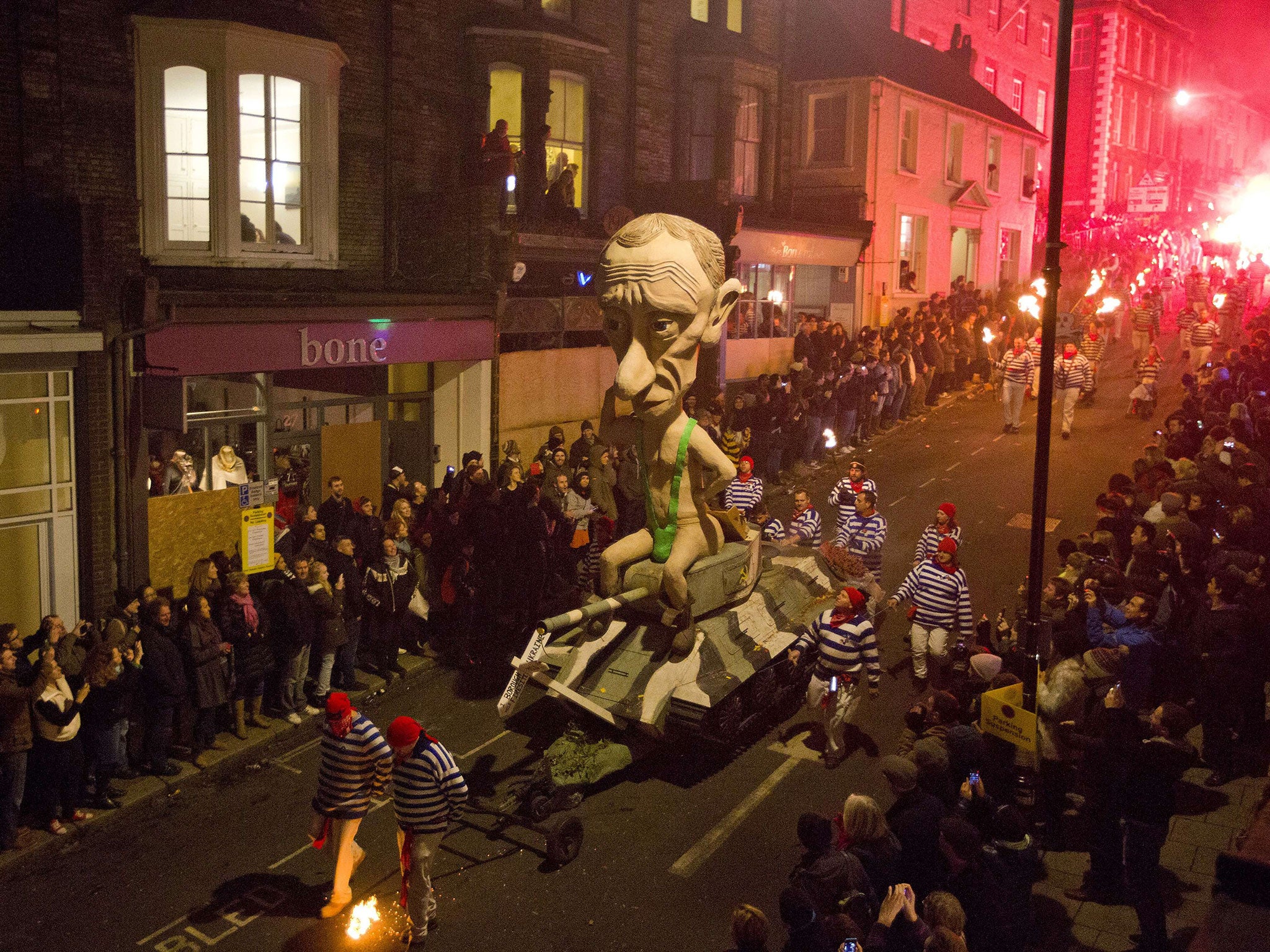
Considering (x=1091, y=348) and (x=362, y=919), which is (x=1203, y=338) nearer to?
(x=1091, y=348)

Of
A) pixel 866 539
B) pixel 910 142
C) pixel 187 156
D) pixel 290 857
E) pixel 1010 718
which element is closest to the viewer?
pixel 1010 718

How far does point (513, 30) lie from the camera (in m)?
19.4

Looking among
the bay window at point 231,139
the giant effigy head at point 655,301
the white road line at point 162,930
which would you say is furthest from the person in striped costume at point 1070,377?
the white road line at point 162,930

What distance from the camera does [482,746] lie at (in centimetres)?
1135

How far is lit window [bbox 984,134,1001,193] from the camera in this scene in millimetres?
36553

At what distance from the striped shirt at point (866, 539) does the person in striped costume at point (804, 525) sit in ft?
1.12

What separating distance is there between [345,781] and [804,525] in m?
7.20

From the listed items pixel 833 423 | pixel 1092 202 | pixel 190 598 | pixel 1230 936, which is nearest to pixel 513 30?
pixel 833 423

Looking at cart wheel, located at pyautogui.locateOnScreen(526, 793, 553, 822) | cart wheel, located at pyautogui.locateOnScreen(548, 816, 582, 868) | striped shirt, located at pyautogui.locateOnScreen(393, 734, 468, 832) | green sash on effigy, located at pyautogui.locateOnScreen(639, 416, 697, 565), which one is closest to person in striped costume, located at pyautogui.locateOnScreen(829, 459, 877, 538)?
green sash on effigy, located at pyautogui.locateOnScreen(639, 416, 697, 565)

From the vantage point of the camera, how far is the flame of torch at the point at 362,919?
327 inches

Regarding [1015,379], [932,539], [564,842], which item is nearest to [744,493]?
[932,539]

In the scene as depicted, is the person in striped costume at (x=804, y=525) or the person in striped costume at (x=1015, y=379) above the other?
the person in striped costume at (x=1015, y=379)

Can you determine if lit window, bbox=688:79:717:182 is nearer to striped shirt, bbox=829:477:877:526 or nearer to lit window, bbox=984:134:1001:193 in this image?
striped shirt, bbox=829:477:877:526

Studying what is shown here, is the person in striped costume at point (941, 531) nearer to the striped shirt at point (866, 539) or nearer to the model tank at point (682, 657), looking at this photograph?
the striped shirt at point (866, 539)
